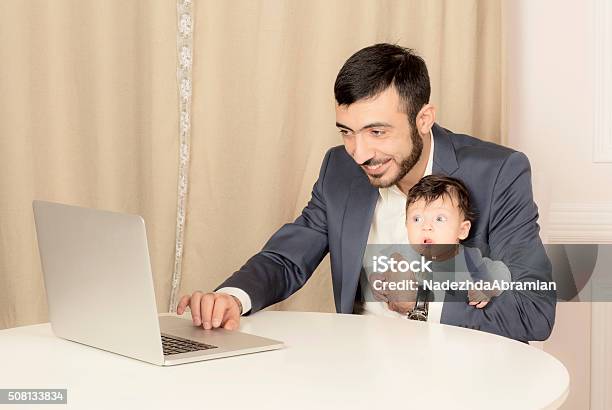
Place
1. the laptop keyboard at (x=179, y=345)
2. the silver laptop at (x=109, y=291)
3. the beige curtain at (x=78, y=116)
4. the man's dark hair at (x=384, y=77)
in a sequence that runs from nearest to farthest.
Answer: the silver laptop at (x=109, y=291)
the laptop keyboard at (x=179, y=345)
the man's dark hair at (x=384, y=77)
the beige curtain at (x=78, y=116)

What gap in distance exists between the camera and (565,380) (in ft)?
4.51

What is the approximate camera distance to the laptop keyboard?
61.0 inches

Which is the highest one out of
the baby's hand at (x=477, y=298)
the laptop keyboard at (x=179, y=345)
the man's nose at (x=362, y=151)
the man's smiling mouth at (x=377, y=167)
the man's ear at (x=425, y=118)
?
the man's ear at (x=425, y=118)

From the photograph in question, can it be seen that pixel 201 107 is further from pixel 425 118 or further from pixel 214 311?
pixel 214 311

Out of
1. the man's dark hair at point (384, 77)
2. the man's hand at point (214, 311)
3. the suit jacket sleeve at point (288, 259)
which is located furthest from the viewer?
the man's dark hair at point (384, 77)

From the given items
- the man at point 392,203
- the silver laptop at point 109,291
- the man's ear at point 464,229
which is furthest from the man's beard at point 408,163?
the silver laptop at point 109,291

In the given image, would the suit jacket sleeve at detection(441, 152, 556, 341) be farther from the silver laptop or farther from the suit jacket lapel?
the silver laptop

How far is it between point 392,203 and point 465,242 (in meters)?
0.25

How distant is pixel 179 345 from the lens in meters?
1.60

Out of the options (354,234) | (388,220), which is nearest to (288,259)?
(354,234)

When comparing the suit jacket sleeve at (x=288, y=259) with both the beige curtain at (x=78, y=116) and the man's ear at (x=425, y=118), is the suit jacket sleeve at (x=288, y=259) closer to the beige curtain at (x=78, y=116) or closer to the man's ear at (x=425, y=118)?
the man's ear at (x=425, y=118)

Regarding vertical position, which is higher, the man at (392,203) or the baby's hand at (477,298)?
the man at (392,203)

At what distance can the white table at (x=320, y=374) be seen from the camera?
4.13 feet

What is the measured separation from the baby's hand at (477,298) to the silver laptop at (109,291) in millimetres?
645
